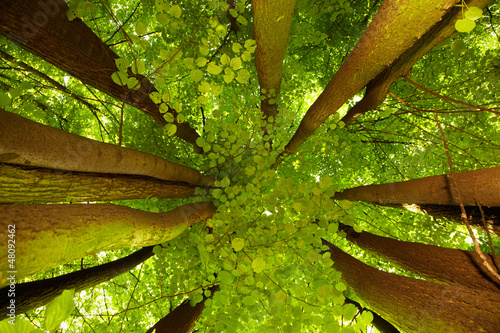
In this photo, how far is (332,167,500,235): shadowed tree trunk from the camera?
6.40ft

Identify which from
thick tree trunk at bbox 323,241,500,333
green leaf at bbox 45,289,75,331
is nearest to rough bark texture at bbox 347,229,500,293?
thick tree trunk at bbox 323,241,500,333

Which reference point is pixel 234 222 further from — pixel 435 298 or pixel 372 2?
pixel 372 2

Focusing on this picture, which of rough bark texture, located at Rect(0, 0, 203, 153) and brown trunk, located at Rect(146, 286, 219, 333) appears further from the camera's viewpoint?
brown trunk, located at Rect(146, 286, 219, 333)

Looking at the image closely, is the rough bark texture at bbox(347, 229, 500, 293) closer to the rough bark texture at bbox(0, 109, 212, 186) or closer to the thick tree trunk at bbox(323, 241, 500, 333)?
the thick tree trunk at bbox(323, 241, 500, 333)

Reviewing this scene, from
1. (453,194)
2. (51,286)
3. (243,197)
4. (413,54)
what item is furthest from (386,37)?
(51,286)

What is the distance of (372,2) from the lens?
543 cm

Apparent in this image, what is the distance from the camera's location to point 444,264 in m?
1.99

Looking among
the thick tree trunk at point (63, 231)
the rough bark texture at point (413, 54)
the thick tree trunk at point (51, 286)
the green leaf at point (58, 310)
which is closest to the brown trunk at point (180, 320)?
the thick tree trunk at point (51, 286)

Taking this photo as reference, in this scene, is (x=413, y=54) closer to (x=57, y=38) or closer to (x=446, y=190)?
(x=446, y=190)

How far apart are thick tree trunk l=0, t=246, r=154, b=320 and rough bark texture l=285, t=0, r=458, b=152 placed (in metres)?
4.06

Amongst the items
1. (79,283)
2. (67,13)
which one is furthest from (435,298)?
(79,283)

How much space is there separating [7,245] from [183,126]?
3579 mm

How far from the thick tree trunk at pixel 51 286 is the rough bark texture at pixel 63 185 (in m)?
1.47

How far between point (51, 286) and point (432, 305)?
13.0ft
